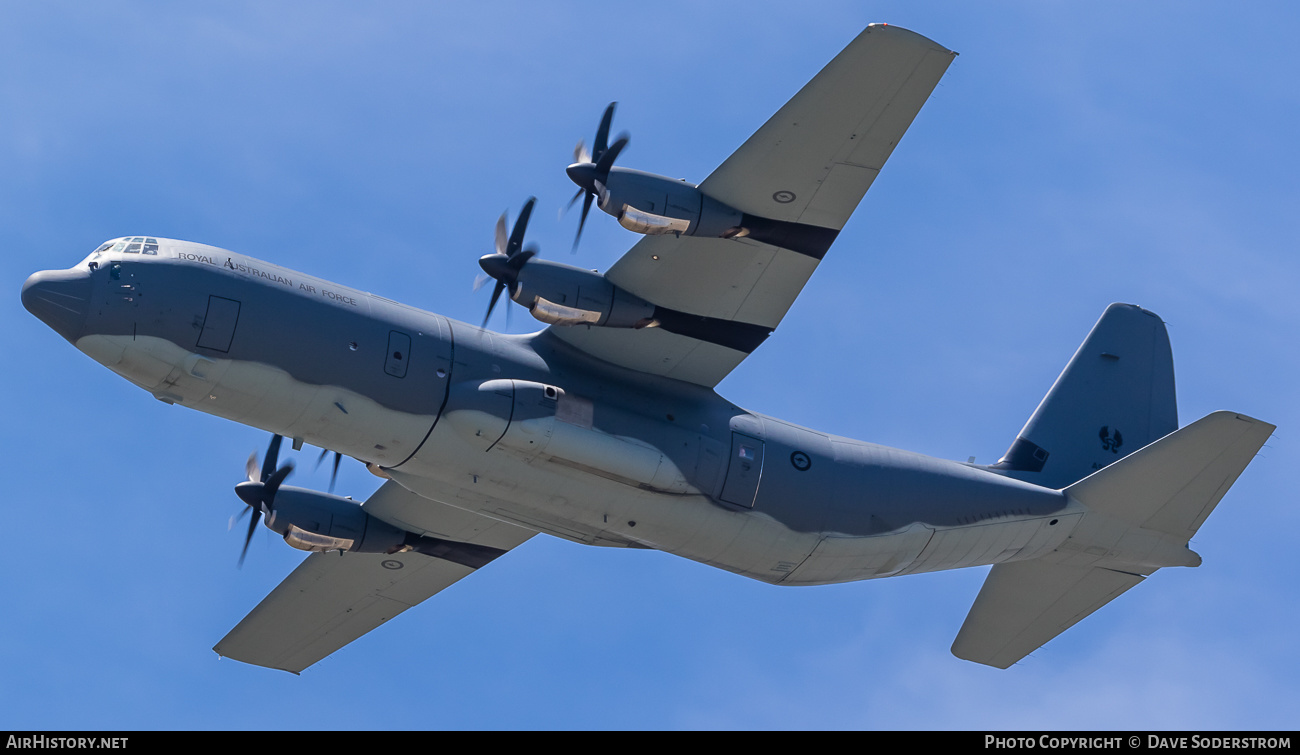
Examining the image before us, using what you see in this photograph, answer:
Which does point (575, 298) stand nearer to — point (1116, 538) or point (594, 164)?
point (594, 164)

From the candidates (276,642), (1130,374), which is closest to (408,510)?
(276,642)

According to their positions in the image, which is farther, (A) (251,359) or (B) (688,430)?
→ (B) (688,430)

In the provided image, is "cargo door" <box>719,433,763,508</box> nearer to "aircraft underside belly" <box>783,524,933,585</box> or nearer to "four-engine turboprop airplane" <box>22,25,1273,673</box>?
"four-engine turboprop airplane" <box>22,25,1273,673</box>

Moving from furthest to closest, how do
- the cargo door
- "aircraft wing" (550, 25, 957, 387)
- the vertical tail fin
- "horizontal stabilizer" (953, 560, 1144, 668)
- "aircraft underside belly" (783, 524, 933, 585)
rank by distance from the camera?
the vertical tail fin < "horizontal stabilizer" (953, 560, 1144, 668) < "aircraft underside belly" (783, 524, 933, 585) < the cargo door < "aircraft wing" (550, 25, 957, 387)

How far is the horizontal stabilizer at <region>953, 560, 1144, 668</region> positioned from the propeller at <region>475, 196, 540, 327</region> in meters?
10.7

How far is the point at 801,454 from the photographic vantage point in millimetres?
22656

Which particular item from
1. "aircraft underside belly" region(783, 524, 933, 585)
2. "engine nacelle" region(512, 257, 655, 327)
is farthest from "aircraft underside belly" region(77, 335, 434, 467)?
"aircraft underside belly" region(783, 524, 933, 585)

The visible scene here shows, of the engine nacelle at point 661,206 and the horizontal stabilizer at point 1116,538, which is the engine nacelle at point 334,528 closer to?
the engine nacelle at point 661,206

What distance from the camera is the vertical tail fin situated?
25.9 metres

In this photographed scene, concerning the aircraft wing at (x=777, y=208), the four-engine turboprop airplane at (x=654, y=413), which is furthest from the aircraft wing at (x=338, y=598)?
the aircraft wing at (x=777, y=208)

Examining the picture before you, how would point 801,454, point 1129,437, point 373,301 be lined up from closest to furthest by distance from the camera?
1. point 373,301
2. point 801,454
3. point 1129,437

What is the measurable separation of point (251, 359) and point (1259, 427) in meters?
16.1
